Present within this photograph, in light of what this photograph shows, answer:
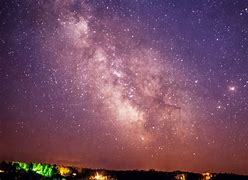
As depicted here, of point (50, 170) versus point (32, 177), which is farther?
point (50, 170)

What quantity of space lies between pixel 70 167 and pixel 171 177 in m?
17.3

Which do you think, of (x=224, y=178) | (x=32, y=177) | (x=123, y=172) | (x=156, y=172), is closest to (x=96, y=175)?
(x=123, y=172)

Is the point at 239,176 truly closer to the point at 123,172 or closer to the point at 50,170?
the point at 123,172

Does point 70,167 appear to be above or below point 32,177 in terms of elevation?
above

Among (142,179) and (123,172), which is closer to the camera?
(142,179)

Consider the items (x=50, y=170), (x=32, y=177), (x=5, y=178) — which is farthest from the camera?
(x=50, y=170)

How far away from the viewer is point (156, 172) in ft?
201

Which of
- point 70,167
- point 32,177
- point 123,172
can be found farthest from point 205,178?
point 32,177

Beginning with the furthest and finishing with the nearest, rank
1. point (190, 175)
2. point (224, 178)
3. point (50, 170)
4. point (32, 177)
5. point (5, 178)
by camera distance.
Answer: point (190, 175), point (224, 178), point (50, 170), point (32, 177), point (5, 178)

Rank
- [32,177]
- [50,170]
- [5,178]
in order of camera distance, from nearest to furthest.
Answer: [5,178]
[32,177]
[50,170]

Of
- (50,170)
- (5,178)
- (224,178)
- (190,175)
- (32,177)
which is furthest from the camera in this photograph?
(190,175)

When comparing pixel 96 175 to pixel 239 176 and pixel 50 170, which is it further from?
pixel 239 176

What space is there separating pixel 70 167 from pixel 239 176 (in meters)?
28.3

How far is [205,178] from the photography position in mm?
56562
